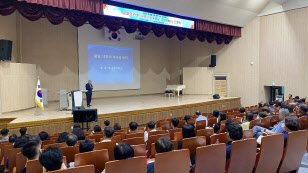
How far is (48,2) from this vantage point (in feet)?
23.7

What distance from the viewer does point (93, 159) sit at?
7.97ft

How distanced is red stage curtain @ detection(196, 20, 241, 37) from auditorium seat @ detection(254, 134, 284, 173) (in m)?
9.31

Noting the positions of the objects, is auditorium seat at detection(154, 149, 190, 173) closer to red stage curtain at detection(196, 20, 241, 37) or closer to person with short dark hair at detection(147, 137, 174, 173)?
person with short dark hair at detection(147, 137, 174, 173)

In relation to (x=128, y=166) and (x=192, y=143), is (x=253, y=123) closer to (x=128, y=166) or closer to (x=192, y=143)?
(x=192, y=143)

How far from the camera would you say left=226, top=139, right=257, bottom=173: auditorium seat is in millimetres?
2568

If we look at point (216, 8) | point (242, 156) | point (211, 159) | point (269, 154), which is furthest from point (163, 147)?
point (216, 8)

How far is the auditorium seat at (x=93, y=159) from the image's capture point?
2.35 meters

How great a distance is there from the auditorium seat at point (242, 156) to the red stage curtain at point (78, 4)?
23.0 ft

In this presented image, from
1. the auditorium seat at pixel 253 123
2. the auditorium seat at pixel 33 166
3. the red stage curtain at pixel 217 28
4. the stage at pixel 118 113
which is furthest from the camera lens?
the red stage curtain at pixel 217 28

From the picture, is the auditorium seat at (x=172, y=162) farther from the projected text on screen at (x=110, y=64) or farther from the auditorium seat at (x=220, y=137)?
the projected text on screen at (x=110, y=64)

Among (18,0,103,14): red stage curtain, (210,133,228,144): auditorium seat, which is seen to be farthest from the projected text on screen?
(210,133,228,144): auditorium seat

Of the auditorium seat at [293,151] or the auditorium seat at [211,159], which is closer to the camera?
the auditorium seat at [211,159]

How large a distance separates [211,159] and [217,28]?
10899 millimetres

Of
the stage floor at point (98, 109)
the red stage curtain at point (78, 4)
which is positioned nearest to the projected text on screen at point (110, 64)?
the stage floor at point (98, 109)
